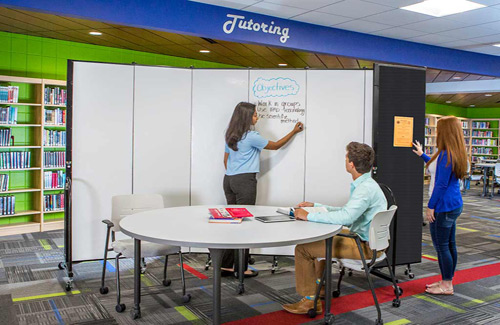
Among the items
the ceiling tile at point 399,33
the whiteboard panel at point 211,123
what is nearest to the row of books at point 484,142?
the ceiling tile at point 399,33

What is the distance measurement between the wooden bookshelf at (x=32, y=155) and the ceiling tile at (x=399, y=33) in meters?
4.96

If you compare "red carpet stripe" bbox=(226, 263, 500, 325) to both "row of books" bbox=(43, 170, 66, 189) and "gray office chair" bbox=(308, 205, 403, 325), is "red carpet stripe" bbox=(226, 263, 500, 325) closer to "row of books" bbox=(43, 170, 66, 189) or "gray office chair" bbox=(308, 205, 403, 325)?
"gray office chair" bbox=(308, 205, 403, 325)

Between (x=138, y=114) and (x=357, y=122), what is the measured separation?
93.5 inches

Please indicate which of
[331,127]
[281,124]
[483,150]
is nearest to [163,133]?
[281,124]

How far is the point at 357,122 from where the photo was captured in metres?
4.99

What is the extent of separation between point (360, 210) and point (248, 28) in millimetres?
3525

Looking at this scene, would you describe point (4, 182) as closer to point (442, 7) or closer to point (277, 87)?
point (277, 87)

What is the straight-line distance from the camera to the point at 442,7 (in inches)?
228

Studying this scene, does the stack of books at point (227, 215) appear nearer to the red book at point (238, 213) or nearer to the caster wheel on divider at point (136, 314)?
the red book at point (238, 213)

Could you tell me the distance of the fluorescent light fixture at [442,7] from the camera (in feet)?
18.2

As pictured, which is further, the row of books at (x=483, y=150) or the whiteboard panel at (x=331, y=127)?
the row of books at (x=483, y=150)

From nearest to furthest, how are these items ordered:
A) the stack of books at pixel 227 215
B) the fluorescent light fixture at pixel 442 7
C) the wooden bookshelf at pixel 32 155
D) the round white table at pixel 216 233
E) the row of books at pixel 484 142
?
the round white table at pixel 216 233, the stack of books at pixel 227 215, the fluorescent light fixture at pixel 442 7, the wooden bookshelf at pixel 32 155, the row of books at pixel 484 142

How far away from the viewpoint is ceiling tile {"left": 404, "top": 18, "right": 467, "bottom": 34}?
6355 mm

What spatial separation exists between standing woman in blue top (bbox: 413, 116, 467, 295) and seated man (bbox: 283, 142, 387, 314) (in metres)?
0.80
